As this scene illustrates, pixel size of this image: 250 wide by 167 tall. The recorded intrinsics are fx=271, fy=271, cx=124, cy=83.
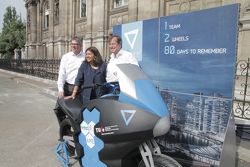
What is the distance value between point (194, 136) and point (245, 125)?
6.83 ft

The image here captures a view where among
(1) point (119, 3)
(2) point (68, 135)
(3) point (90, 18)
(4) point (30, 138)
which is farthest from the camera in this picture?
(3) point (90, 18)

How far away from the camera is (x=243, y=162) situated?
4.40m

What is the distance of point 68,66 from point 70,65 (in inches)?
1.5

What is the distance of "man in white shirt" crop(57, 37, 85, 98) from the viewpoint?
14.9ft

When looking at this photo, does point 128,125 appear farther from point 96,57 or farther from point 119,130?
point 96,57

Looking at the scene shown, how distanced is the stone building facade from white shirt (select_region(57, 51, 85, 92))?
6375mm

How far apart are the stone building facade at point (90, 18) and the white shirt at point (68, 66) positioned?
6.37m

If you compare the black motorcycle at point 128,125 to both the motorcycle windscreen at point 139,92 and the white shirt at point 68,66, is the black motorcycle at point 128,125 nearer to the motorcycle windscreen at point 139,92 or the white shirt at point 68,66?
the motorcycle windscreen at point 139,92

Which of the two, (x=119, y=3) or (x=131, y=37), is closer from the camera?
(x=131, y=37)

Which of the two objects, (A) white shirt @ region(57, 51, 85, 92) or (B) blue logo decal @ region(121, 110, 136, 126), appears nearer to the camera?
(B) blue logo decal @ region(121, 110, 136, 126)

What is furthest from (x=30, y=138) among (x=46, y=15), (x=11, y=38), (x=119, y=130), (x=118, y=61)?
(x=11, y=38)

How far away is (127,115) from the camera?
2648mm

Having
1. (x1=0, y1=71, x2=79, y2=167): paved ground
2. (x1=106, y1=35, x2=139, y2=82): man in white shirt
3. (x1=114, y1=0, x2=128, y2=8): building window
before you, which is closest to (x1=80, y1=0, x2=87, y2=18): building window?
(x1=114, y1=0, x2=128, y2=8): building window

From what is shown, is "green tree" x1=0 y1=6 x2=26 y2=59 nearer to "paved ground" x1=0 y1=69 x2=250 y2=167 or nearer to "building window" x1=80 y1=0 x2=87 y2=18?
"building window" x1=80 y1=0 x2=87 y2=18
